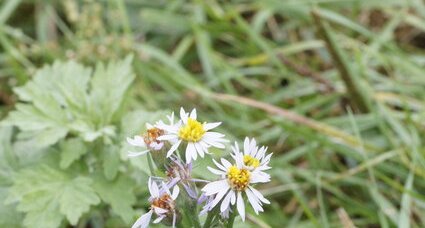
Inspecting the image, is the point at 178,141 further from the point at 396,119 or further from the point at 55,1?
the point at 55,1

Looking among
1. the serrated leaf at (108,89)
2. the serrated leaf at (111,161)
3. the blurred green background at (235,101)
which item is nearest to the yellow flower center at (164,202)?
the blurred green background at (235,101)

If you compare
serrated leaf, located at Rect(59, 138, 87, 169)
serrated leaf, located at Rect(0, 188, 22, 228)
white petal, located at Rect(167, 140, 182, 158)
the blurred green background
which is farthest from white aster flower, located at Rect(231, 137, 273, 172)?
serrated leaf, located at Rect(0, 188, 22, 228)

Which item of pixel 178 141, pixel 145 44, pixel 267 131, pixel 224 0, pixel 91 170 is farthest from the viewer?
pixel 224 0

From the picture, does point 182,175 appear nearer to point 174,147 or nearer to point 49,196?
point 174,147

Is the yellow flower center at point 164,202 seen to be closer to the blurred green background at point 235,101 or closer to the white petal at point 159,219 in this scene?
the white petal at point 159,219

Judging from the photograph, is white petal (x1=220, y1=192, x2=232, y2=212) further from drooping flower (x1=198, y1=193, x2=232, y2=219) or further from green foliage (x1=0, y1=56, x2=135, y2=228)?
green foliage (x1=0, y1=56, x2=135, y2=228)

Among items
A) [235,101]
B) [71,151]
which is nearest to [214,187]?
[71,151]

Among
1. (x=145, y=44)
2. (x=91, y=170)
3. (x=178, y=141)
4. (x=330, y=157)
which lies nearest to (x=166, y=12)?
(x=145, y=44)
